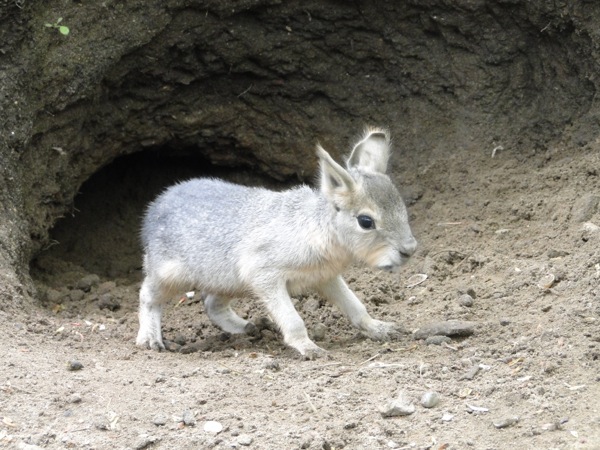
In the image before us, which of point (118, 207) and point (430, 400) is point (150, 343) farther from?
point (118, 207)

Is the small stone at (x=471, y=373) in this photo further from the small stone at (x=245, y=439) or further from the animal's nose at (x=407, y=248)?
the small stone at (x=245, y=439)

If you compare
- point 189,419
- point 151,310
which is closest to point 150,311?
point 151,310

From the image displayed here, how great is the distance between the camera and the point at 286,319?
7547 mm

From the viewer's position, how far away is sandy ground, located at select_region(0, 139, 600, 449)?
18.7 feet

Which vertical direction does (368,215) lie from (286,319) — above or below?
above

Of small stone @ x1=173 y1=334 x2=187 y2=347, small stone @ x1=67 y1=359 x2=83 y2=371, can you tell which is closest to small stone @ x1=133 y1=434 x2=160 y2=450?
small stone @ x1=67 y1=359 x2=83 y2=371

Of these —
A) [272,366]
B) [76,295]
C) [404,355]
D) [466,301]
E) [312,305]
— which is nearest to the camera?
[272,366]

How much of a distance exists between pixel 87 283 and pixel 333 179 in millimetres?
3878

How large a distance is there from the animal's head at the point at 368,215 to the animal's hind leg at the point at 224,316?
5.39 ft

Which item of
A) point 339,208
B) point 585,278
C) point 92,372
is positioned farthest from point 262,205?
point 585,278

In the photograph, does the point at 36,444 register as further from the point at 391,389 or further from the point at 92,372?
the point at 391,389

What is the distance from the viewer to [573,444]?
520 centimetres

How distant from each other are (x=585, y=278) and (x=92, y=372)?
153 inches

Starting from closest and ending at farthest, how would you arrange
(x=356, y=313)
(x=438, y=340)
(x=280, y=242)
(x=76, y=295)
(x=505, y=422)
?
1. (x=505, y=422)
2. (x=438, y=340)
3. (x=280, y=242)
4. (x=356, y=313)
5. (x=76, y=295)
